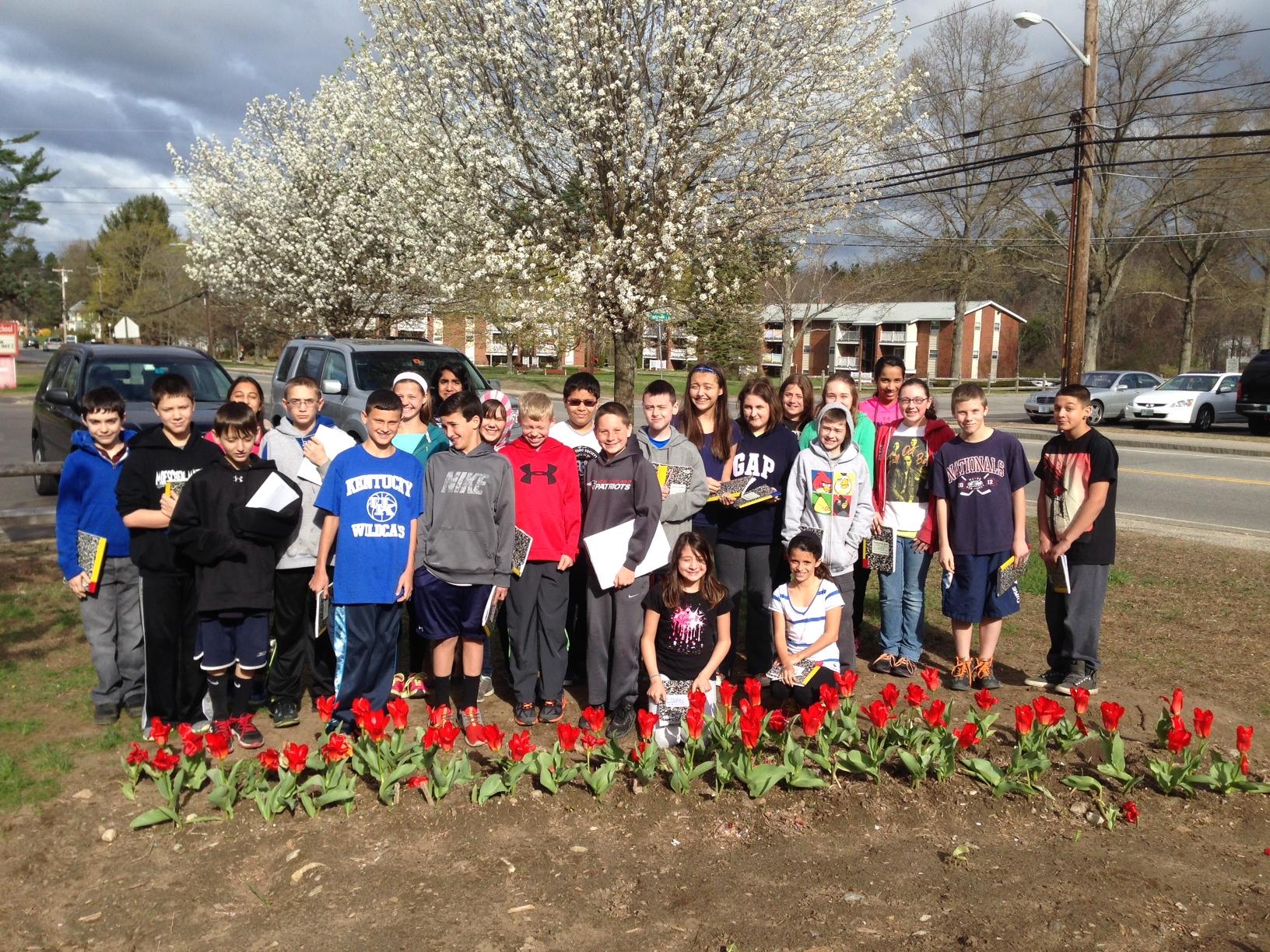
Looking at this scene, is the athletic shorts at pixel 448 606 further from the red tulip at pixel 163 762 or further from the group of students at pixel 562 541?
the red tulip at pixel 163 762

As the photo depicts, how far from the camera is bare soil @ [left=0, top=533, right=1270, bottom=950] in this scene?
3.20 metres

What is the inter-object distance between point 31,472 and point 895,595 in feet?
23.6

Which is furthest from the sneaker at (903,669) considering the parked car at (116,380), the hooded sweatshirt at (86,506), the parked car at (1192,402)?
the parked car at (1192,402)

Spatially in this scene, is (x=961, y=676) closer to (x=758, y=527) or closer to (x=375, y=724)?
(x=758, y=527)

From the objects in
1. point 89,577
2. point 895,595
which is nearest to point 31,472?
point 89,577

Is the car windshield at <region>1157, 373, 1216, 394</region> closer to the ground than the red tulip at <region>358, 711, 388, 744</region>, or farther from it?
farther from it

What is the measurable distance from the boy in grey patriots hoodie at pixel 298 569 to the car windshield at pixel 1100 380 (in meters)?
26.6

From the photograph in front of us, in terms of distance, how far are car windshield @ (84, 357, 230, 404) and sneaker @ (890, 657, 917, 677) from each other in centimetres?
868

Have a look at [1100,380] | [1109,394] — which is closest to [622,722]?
[1109,394]

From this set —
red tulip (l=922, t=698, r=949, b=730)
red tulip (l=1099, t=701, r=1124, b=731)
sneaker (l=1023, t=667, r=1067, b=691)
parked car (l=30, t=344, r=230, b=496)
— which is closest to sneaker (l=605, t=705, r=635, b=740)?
red tulip (l=922, t=698, r=949, b=730)

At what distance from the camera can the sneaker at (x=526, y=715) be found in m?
5.06

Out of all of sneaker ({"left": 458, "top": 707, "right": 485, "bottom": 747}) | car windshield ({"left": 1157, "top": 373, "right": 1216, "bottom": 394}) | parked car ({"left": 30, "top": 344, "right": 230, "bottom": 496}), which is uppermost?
car windshield ({"left": 1157, "top": 373, "right": 1216, "bottom": 394})

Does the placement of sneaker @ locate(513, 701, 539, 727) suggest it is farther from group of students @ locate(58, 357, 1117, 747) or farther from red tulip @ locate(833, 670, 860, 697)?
red tulip @ locate(833, 670, 860, 697)

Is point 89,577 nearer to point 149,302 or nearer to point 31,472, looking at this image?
point 31,472
